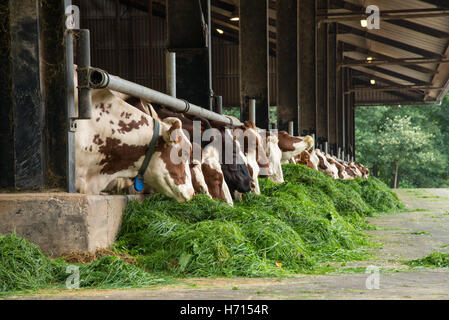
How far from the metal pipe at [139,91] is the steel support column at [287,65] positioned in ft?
28.6

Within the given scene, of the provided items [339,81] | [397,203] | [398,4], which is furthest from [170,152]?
[339,81]

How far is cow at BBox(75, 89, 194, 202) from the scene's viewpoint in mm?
5863

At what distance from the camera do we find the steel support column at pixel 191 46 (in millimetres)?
9242

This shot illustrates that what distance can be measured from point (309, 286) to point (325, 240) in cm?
244

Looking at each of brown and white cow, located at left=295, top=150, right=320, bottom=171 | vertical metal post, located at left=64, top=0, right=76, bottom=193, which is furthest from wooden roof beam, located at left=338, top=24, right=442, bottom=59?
vertical metal post, located at left=64, top=0, right=76, bottom=193

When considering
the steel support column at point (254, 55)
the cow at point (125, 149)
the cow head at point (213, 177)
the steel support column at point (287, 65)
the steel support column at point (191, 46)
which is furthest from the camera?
the steel support column at point (287, 65)

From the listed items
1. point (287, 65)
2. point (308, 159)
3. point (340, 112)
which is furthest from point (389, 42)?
point (308, 159)

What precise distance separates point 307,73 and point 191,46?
37.4 feet

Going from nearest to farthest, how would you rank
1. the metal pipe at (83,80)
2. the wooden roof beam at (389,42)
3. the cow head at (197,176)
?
the metal pipe at (83,80), the cow head at (197,176), the wooden roof beam at (389,42)

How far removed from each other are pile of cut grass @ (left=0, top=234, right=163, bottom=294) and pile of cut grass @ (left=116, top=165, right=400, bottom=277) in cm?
43

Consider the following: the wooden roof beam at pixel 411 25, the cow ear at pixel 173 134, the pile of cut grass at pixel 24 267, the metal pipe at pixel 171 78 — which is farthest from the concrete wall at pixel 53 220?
the wooden roof beam at pixel 411 25

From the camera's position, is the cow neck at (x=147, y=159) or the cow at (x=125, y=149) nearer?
the cow at (x=125, y=149)

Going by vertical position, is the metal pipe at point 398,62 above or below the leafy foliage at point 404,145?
above

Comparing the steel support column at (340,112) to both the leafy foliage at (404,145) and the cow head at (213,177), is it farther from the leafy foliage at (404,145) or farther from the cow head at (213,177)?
the cow head at (213,177)
